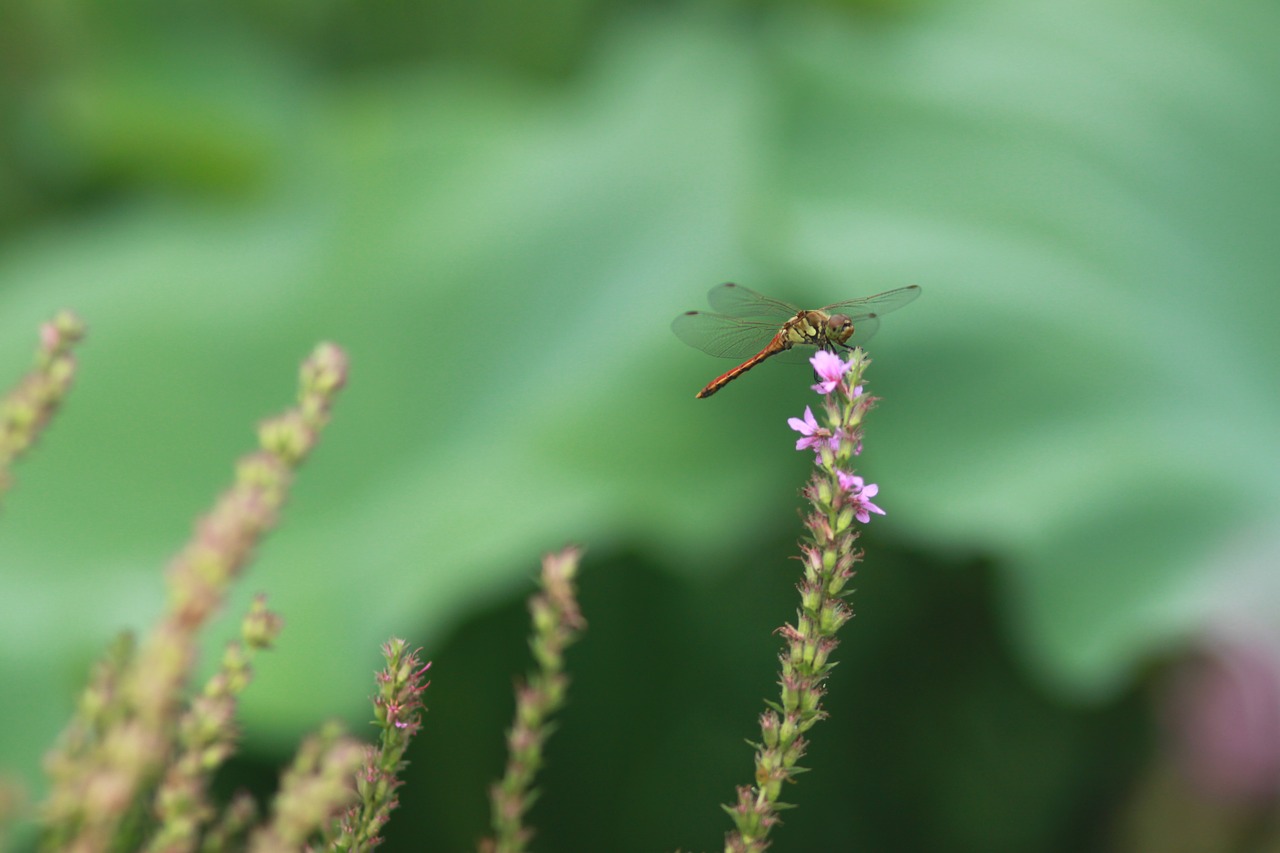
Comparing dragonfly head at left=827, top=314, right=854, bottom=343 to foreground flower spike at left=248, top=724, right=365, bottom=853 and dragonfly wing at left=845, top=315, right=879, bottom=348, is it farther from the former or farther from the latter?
foreground flower spike at left=248, top=724, right=365, bottom=853

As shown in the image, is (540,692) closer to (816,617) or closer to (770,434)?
(816,617)

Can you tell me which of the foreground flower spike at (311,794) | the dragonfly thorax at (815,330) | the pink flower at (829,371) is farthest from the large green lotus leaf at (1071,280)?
the foreground flower spike at (311,794)

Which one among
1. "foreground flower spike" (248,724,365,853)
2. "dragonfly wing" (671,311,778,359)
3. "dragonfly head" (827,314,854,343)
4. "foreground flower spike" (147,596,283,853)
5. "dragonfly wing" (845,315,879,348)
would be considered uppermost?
"dragonfly wing" (671,311,778,359)

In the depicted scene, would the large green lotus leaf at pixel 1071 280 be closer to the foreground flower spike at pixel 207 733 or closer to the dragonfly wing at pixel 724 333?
the dragonfly wing at pixel 724 333

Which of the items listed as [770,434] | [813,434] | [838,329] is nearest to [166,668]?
[813,434]

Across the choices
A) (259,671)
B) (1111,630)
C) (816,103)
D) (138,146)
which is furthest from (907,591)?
(138,146)

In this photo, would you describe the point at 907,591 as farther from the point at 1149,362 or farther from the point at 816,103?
the point at 816,103

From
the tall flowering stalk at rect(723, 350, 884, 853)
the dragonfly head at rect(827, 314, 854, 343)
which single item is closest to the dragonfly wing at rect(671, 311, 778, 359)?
the dragonfly head at rect(827, 314, 854, 343)
